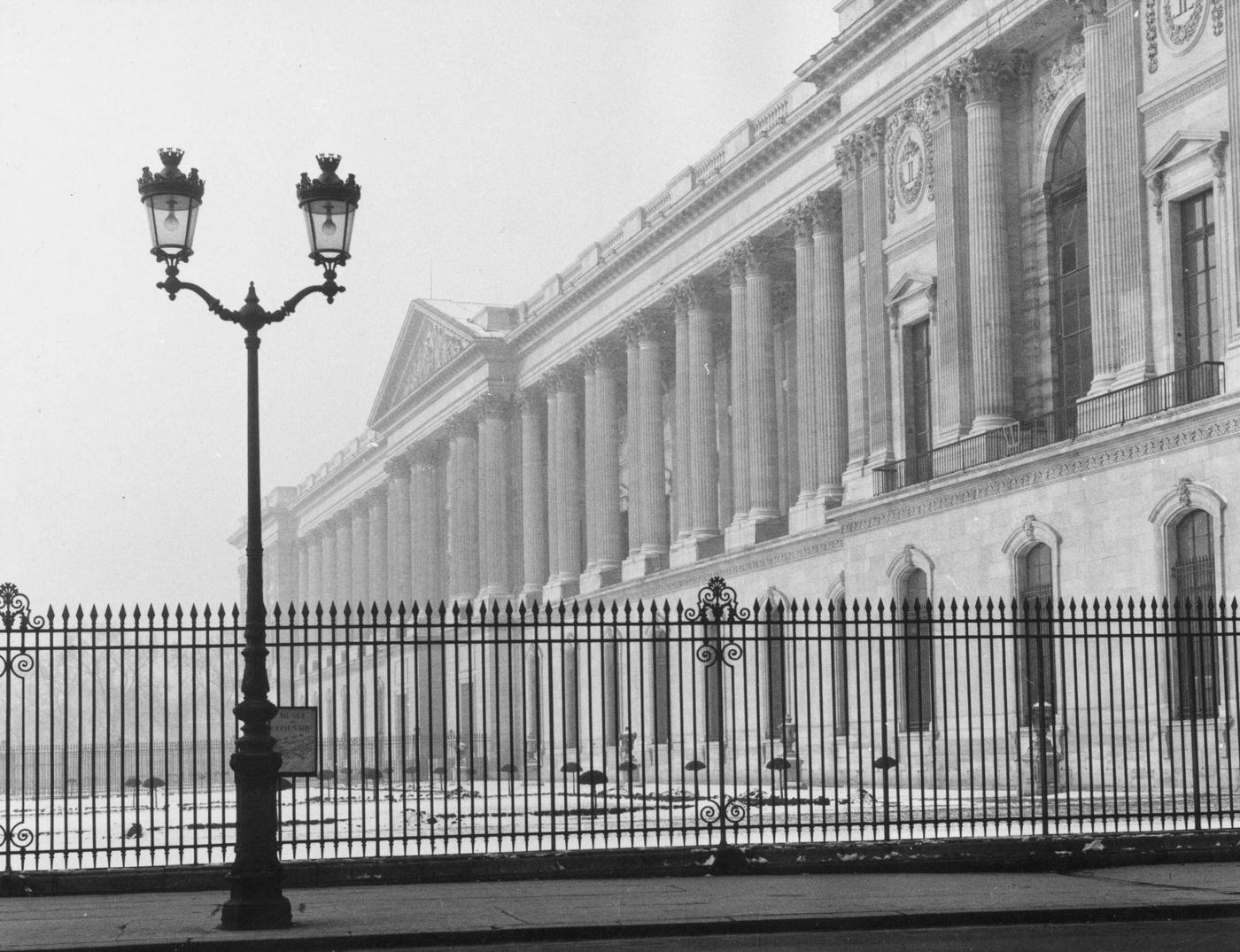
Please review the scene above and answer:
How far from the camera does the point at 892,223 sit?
5041 centimetres

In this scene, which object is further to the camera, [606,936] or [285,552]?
[285,552]

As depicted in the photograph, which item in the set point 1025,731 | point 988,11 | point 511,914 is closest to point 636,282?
point 988,11

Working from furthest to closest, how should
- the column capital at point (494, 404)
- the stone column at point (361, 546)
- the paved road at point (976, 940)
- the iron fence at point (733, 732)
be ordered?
the stone column at point (361, 546) → the column capital at point (494, 404) → the iron fence at point (733, 732) → the paved road at point (976, 940)

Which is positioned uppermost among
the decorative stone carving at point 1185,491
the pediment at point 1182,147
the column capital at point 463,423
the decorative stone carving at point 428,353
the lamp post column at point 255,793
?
the decorative stone carving at point 428,353

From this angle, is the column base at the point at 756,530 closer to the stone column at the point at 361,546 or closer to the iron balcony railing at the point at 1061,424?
the iron balcony railing at the point at 1061,424

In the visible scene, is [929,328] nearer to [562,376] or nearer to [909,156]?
[909,156]

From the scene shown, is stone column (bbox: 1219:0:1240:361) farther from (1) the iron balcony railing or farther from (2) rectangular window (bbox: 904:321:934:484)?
(2) rectangular window (bbox: 904:321:934:484)

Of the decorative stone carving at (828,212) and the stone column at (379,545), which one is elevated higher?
the decorative stone carving at (828,212)

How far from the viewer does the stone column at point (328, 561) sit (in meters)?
132

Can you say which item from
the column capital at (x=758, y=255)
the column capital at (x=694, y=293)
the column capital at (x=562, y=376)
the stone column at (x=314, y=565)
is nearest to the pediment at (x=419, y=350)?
the column capital at (x=562, y=376)

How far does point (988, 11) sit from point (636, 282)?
29584mm

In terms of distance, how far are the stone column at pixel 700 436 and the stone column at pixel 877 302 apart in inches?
632

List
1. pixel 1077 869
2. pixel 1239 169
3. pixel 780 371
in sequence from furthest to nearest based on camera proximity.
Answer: pixel 780 371 → pixel 1239 169 → pixel 1077 869

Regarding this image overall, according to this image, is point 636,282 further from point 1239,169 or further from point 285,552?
point 285,552
